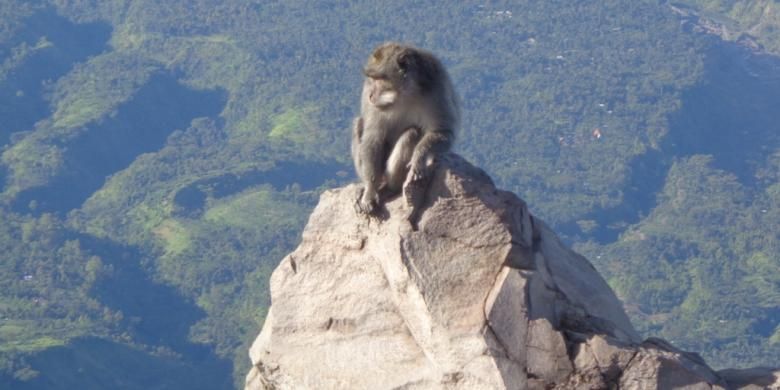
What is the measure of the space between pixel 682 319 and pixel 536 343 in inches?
3244

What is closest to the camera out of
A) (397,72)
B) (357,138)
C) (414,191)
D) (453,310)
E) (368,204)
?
(453,310)

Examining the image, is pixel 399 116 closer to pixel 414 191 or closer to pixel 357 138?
pixel 357 138

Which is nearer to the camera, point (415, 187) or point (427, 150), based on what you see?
point (415, 187)

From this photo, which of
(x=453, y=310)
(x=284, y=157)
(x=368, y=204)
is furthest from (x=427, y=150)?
(x=284, y=157)

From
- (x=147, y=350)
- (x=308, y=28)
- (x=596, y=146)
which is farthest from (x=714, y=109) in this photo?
(x=147, y=350)

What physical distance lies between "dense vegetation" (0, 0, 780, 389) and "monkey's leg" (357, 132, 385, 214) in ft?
224

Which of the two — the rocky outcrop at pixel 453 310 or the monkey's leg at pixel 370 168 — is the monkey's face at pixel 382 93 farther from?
the rocky outcrop at pixel 453 310

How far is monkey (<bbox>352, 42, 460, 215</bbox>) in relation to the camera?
16.0 metres

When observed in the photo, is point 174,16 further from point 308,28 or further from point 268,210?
point 268,210

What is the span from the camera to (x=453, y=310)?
1478cm

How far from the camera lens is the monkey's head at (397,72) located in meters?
16.2

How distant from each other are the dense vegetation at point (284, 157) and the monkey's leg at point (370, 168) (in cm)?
6824

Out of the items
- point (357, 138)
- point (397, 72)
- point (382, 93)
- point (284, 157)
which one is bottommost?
point (284, 157)

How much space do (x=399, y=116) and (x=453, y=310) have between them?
2.58 m
